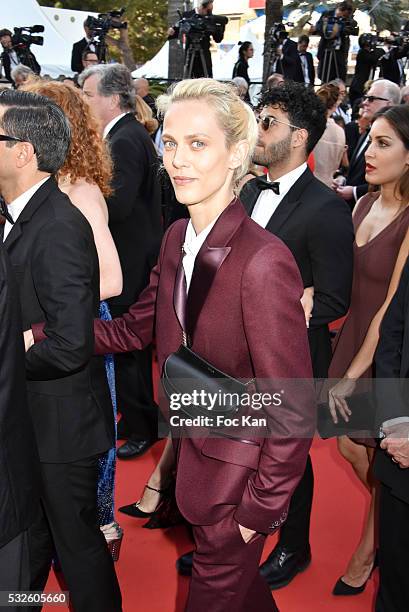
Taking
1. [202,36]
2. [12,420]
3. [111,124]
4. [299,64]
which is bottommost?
[299,64]

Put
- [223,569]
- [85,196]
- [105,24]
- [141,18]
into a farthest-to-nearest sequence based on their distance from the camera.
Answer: [141,18]
[105,24]
[85,196]
[223,569]

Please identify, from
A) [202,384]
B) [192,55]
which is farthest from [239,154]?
[192,55]

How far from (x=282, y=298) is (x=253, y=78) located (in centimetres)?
1524

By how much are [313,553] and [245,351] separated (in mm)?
1730

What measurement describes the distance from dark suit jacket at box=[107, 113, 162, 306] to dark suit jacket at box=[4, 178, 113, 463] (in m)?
1.72

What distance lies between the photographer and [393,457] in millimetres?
2039

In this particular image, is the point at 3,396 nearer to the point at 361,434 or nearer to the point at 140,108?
the point at 361,434

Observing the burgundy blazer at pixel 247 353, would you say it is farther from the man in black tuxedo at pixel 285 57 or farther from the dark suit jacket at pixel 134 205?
the man in black tuxedo at pixel 285 57

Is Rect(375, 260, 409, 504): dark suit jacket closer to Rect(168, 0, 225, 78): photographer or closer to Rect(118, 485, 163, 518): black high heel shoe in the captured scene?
Rect(118, 485, 163, 518): black high heel shoe

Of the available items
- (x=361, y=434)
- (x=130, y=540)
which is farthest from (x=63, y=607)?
(x=361, y=434)

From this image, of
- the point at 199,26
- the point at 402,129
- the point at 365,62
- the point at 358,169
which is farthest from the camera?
the point at 365,62

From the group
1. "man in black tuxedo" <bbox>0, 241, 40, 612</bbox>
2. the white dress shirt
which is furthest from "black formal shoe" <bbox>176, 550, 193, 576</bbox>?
the white dress shirt

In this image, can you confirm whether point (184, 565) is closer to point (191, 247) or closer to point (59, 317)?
point (59, 317)

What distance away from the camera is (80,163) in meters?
2.66
